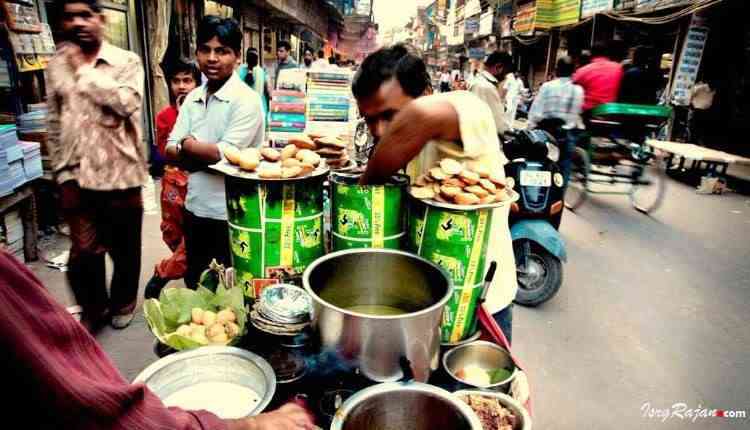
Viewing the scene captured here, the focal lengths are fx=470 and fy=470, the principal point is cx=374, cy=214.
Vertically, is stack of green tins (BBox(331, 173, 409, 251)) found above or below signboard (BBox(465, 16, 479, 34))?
below

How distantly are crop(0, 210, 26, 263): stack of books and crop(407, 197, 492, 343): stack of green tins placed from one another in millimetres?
3908

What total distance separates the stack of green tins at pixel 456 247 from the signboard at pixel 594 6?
44.4 feet

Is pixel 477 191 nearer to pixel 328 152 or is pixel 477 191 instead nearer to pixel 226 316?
pixel 328 152

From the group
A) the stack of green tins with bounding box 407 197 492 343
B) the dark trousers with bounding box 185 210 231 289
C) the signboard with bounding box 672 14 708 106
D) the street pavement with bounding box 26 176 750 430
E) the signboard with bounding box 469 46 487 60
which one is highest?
the signboard with bounding box 469 46 487 60

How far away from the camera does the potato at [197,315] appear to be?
1.42 m

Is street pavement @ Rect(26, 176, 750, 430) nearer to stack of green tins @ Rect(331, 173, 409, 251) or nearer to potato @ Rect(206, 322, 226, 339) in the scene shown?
stack of green tins @ Rect(331, 173, 409, 251)

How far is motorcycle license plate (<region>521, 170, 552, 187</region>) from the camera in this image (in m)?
3.65

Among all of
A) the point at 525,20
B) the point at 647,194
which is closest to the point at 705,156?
the point at 647,194

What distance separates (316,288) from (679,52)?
480 inches

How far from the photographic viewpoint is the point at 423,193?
1.39 metres

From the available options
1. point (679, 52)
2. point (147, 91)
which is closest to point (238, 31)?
point (147, 91)

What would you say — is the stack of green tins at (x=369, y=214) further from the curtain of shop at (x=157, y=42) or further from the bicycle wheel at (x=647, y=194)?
the curtain of shop at (x=157, y=42)

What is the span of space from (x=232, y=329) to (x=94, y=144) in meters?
1.97

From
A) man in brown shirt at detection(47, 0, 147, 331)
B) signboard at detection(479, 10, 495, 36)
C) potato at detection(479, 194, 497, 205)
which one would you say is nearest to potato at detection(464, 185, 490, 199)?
potato at detection(479, 194, 497, 205)
